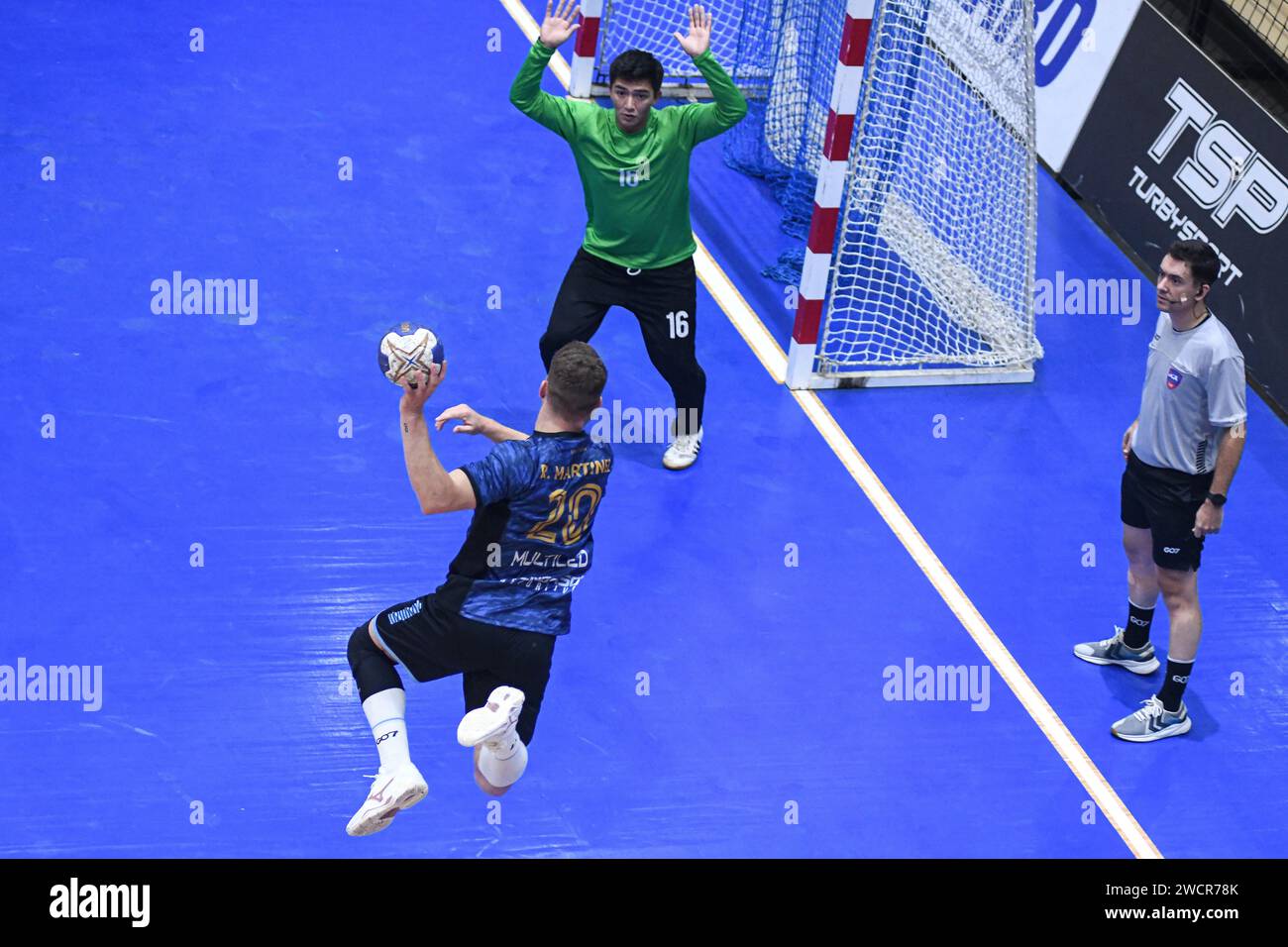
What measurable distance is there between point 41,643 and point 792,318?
18.6ft

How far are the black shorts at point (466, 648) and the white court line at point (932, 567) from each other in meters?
3.06

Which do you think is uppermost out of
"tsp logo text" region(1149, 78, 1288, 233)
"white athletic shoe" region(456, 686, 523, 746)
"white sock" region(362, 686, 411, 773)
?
"tsp logo text" region(1149, 78, 1288, 233)

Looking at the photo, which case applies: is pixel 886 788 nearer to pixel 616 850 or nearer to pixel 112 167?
pixel 616 850

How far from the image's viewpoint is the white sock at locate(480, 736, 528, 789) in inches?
283

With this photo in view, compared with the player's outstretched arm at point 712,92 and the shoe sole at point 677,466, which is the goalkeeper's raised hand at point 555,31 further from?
the shoe sole at point 677,466

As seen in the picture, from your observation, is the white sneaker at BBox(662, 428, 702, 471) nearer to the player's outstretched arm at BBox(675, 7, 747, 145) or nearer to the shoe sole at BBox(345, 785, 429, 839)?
the player's outstretched arm at BBox(675, 7, 747, 145)

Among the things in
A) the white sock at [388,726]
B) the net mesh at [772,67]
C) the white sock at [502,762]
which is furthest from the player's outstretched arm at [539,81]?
the white sock at [502,762]

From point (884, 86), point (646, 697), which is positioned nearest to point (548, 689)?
point (646, 697)

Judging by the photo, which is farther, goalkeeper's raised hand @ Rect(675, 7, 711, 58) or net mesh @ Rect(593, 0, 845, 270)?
net mesh @ Rect(593, 0, 845, 270)

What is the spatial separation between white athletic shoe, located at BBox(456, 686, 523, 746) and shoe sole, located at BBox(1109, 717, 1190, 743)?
359 cm

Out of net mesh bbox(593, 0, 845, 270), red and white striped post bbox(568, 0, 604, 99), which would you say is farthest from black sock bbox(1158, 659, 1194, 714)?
Result: red and white striped post bbox(568, 0, 604, 99)

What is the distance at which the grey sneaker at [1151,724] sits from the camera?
887 centimetres

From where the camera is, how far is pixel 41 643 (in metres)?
8.69

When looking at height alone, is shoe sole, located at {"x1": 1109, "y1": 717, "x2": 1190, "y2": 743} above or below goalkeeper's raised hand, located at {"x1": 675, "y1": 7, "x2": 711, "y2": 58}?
below
